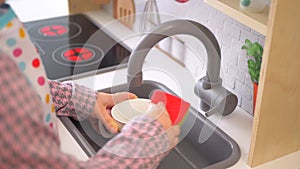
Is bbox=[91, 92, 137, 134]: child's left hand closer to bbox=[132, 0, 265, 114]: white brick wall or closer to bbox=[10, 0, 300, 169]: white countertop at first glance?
bbox=[10, 0, 300, 169]: white countertop

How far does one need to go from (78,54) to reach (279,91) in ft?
2.35

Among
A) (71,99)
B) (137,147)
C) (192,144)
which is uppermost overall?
(137,147)

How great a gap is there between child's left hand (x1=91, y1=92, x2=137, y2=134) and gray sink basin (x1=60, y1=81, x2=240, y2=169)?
0.04 meters

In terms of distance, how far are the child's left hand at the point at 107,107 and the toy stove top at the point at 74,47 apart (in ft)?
0.60

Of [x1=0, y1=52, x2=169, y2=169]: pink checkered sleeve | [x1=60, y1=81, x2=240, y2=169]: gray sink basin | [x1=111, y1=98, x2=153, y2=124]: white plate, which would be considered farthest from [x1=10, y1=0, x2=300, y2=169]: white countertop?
[x1=0, y1=52, x2=169, y2=169]: pink checkered sleeve

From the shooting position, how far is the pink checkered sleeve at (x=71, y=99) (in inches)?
42.9

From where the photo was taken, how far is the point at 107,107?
114cm

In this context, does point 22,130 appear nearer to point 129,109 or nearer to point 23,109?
point 23,109

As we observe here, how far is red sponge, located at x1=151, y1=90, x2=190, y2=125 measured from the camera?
1028mm

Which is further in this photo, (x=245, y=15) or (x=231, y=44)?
(x=231, y=44)

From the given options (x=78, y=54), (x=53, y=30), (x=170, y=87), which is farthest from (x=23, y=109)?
(x=53, y=30)

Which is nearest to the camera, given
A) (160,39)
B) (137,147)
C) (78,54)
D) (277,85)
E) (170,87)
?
(137,147)

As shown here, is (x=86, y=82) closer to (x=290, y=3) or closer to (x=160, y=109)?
(x=160, y=109)

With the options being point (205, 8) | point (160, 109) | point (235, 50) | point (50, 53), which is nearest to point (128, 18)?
point (50, 53)
